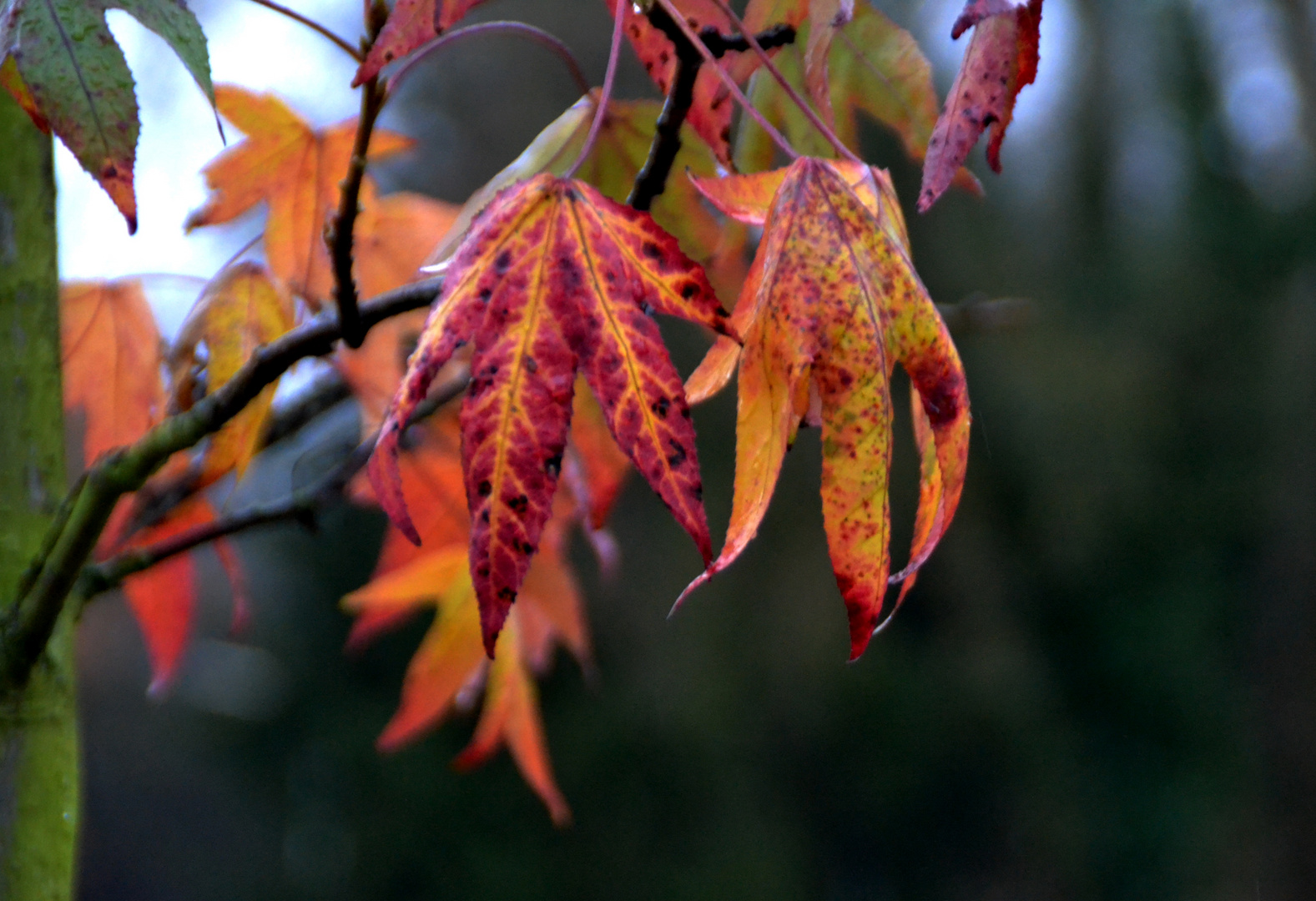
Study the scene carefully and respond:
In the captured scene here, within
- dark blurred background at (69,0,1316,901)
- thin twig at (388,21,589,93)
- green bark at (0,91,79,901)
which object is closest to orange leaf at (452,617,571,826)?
green bark at (0,91,79,901)

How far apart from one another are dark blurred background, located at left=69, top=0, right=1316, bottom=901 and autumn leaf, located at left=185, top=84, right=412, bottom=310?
2151mm

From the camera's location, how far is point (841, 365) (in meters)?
0.37

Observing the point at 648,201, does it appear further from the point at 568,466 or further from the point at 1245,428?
the point at 1245,428

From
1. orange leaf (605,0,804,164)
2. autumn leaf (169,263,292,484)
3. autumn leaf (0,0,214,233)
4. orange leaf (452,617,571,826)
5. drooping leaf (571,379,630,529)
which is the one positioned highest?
autumn leaf (0,0,214,233)

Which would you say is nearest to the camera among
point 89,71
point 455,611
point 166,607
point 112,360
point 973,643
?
point 89,71

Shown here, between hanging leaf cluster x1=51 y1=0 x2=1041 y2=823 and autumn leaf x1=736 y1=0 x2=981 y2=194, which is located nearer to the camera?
hanging leaf cluster x1=51 y1=0 x2=1041 y2=823

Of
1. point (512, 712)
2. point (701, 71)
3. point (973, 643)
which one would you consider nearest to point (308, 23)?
point (701, 71)

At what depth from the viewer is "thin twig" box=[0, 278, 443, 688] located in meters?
0.44

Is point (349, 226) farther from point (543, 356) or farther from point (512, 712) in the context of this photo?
point (512, 712)

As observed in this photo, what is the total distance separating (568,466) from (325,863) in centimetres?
323

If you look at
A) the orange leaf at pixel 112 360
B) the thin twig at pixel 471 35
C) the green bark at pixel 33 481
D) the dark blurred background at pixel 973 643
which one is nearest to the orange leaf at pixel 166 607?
the orange leaf at pixel 112 360

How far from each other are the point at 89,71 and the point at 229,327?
0.25 m

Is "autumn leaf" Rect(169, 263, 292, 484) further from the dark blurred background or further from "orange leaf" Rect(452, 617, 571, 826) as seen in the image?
the dark blurred background

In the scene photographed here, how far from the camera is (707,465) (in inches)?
119
